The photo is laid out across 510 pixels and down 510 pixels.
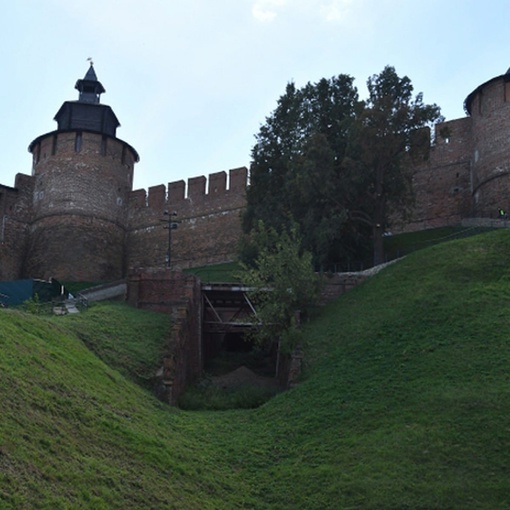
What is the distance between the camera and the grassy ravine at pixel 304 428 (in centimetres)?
1316

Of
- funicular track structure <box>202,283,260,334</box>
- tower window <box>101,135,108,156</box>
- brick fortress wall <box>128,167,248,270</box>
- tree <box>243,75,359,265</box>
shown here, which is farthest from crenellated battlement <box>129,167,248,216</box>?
funicular track structure <box>202,283,260,334</box>

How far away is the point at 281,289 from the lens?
25.5 m

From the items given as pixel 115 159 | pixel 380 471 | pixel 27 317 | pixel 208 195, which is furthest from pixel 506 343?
pixel 115 159

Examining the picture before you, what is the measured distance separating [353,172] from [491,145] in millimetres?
9340

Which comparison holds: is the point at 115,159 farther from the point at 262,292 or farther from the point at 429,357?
the point at 429,357

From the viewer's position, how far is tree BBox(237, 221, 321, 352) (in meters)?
24.9

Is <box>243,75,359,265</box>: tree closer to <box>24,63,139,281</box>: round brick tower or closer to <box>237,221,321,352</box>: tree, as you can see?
<box>237,221,321,352</box>: tree

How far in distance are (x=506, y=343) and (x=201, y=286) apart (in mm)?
11034

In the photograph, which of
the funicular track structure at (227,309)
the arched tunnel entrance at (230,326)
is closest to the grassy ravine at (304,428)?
the arched tunnel entrance at (230,326)

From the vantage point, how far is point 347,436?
55.6 feet

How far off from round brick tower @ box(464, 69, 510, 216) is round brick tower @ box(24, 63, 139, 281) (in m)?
17.8

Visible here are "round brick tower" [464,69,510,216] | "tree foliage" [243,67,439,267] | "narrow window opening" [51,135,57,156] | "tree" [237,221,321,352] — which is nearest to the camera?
"tree" [237,221,321,352]

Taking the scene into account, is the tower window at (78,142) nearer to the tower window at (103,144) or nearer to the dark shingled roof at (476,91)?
the tower window at (103,144)

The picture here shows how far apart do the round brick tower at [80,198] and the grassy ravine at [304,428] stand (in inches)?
795
